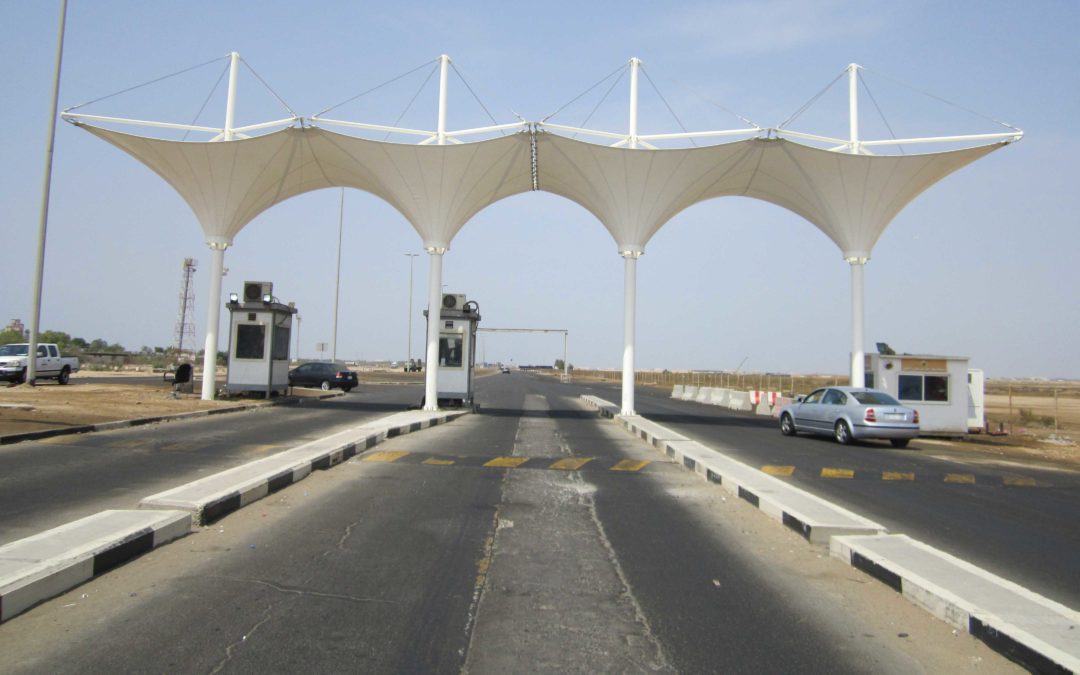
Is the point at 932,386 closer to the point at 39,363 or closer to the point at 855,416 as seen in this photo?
the point at 855,416

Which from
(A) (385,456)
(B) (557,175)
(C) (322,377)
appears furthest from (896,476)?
(C) (322,377)

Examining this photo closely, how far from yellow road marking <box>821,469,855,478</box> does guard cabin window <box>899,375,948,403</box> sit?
10.2 meters

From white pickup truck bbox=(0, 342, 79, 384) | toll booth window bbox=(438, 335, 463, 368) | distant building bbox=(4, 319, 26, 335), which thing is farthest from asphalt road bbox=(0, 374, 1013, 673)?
distant building bbox=(4, 319, 26, 335)

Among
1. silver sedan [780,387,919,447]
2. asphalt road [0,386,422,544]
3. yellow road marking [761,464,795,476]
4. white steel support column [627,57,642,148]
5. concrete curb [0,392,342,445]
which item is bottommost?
asphalt road [0,386,422,544]

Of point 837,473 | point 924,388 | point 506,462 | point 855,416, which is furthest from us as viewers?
point 924,388

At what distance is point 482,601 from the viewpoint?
5289 mm

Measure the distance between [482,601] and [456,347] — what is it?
20.4 meters

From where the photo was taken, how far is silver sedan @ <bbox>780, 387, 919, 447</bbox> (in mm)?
18562

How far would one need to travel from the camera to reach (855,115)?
25.4 metres

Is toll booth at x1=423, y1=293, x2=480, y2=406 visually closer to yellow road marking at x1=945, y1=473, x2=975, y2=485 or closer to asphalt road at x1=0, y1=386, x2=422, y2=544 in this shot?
asphalt road at x1=0, y1=386, x2=422, y2=544

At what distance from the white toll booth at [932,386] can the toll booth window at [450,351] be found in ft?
42.7

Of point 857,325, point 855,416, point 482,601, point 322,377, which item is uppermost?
point 857,325

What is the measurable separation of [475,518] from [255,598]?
10.4ft

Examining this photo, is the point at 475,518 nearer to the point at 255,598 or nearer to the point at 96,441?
the point at 255,598
